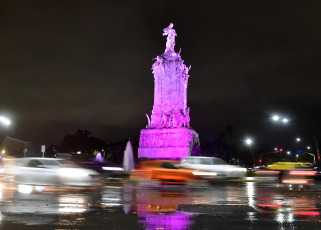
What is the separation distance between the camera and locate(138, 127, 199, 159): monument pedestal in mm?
57000

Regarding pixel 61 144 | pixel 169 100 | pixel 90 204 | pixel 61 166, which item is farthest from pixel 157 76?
pixel 61 144

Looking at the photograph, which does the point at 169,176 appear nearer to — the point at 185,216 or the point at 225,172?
the point at 225,172

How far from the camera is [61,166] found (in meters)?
14.5

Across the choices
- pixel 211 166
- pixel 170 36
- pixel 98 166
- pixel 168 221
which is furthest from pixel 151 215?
pixel 170 36

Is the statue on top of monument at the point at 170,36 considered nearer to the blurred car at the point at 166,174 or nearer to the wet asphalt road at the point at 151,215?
the blurred car at the point at 166,174

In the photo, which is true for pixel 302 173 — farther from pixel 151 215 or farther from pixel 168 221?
pixel 168 221

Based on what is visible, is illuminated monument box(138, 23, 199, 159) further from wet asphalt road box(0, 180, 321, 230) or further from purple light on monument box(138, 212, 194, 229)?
purple light on monument box(138, 212, 194, 229)

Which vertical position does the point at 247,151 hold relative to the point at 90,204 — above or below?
above

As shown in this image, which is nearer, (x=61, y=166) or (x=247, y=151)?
(x=61, y=166)

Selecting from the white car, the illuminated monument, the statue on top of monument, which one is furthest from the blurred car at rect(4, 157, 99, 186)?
the statue on top of monument

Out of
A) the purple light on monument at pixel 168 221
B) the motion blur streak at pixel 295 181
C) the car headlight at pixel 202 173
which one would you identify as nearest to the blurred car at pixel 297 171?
the motion blur streak at pixel 295 181

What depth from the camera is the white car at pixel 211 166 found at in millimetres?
21594

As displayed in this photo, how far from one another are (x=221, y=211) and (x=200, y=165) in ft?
43.6

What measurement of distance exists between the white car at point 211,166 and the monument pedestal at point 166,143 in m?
33.1
